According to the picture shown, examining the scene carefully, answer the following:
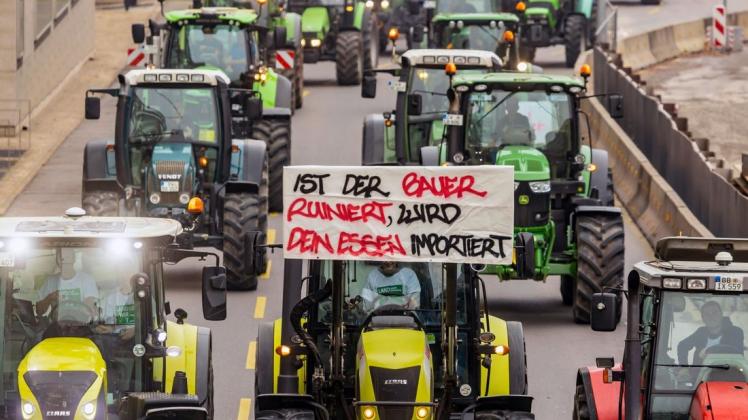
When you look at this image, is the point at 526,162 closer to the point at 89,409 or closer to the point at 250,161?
the point at 250,161

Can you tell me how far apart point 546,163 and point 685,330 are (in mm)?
9912

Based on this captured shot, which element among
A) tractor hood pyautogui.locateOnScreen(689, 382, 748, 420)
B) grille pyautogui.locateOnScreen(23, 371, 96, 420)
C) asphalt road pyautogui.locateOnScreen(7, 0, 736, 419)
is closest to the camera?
grille pyautogui.locateOnScreen(23, 371, 96, 420)

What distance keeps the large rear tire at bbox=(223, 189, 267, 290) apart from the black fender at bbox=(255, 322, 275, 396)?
8.55m

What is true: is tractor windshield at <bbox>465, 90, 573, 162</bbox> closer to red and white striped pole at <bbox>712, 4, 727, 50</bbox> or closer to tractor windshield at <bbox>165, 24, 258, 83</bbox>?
tractor windshield at <bbox>165, 24, 258, 83</bbox>

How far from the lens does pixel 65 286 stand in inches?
621

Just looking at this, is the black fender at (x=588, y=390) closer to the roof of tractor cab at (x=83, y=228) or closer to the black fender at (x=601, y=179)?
the roof of tractor cab at (x=83, y=228)

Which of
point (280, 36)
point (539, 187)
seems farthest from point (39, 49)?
point (539, 187)

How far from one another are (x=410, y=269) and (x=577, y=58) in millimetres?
31646

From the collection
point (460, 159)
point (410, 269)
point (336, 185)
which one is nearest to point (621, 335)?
point (460, 159)

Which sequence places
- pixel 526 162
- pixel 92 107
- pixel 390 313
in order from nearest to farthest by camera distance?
pixel 390 313 < pixel 526 162 < pixel 92 107

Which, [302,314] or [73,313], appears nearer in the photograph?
[73,313]

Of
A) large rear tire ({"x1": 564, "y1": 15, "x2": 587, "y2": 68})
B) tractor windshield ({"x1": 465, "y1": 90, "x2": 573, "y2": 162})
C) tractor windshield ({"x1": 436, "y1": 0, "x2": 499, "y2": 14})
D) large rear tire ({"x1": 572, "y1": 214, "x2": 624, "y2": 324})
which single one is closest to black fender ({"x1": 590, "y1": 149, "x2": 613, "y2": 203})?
tractor windshield ({"x1": 465, "y1": 90, "x2": 573, "y2": 162})

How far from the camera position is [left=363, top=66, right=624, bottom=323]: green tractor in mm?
24984

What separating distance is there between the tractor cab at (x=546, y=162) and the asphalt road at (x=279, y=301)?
58 centimetres
